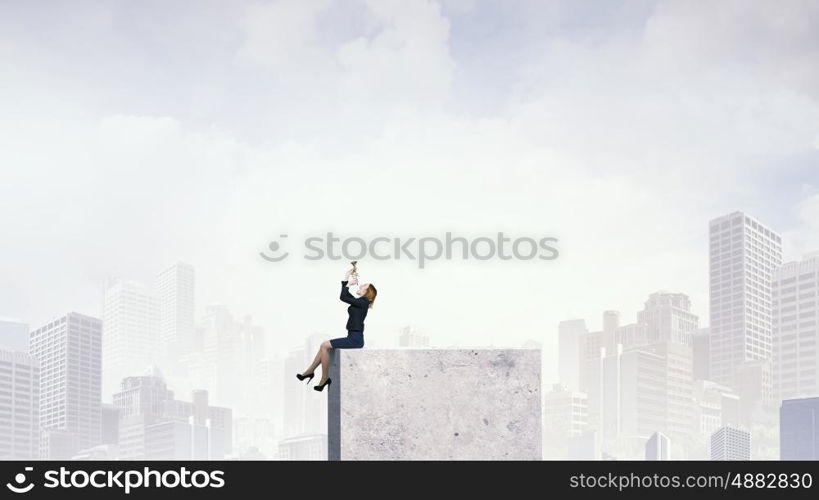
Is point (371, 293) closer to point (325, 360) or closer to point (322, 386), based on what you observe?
point (325, 360)

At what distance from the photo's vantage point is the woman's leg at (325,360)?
14.8 m

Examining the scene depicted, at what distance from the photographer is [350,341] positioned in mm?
14742

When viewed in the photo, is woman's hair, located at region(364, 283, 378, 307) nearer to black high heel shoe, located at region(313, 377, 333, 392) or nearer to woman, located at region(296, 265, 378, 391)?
woman, located at region(296, 265, 378, 391)

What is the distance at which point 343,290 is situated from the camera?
48.7 ft
